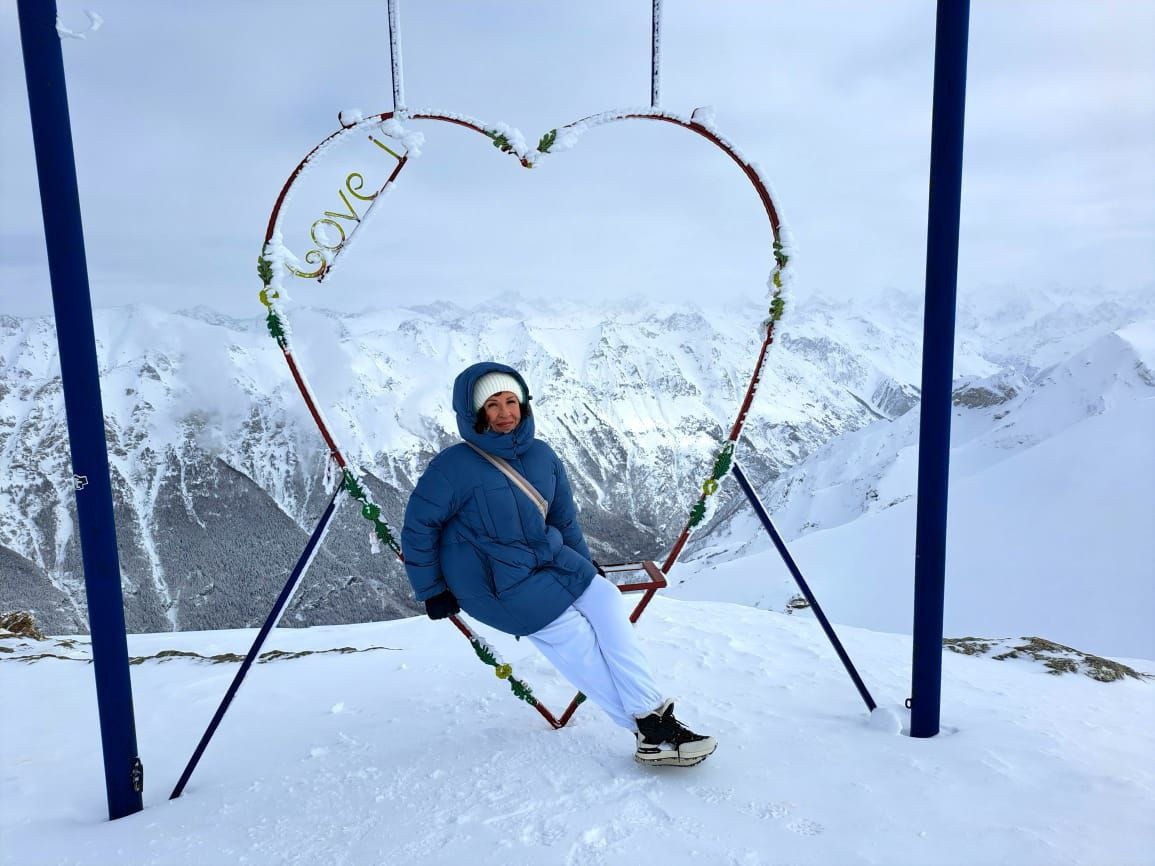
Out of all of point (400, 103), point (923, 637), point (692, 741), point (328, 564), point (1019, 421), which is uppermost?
point (400, 103)

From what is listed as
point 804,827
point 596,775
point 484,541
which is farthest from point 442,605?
point 804,827

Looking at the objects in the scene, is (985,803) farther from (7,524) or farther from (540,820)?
(7,524)

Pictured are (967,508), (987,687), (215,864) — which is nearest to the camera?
(215,864)

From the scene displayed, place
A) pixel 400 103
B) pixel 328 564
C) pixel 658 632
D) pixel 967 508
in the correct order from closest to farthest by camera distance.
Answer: pixel 400 103, pixel 658 632, pixel 967 508, pixel 328 564

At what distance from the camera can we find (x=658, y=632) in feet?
21.9

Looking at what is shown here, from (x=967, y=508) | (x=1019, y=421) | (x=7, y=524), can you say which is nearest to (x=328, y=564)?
(x=7, y=524)

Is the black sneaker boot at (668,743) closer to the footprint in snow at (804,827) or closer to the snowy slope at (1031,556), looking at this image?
the footprint in snow at (804,827)

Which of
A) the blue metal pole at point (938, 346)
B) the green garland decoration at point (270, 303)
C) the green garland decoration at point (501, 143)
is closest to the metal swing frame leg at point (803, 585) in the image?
the blue metal pole at point (938, 346)

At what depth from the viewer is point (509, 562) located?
3619mm

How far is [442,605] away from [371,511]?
27.4 inches

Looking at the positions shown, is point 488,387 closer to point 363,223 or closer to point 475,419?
point 475,419

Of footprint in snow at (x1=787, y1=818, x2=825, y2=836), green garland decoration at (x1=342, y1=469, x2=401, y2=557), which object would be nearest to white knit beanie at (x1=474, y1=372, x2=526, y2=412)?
green garland decoration at (x1=342, y1=469, x2=401, y2=557)

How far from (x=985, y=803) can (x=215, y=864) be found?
3166 mm

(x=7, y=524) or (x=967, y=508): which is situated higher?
(x=967, y=508)
